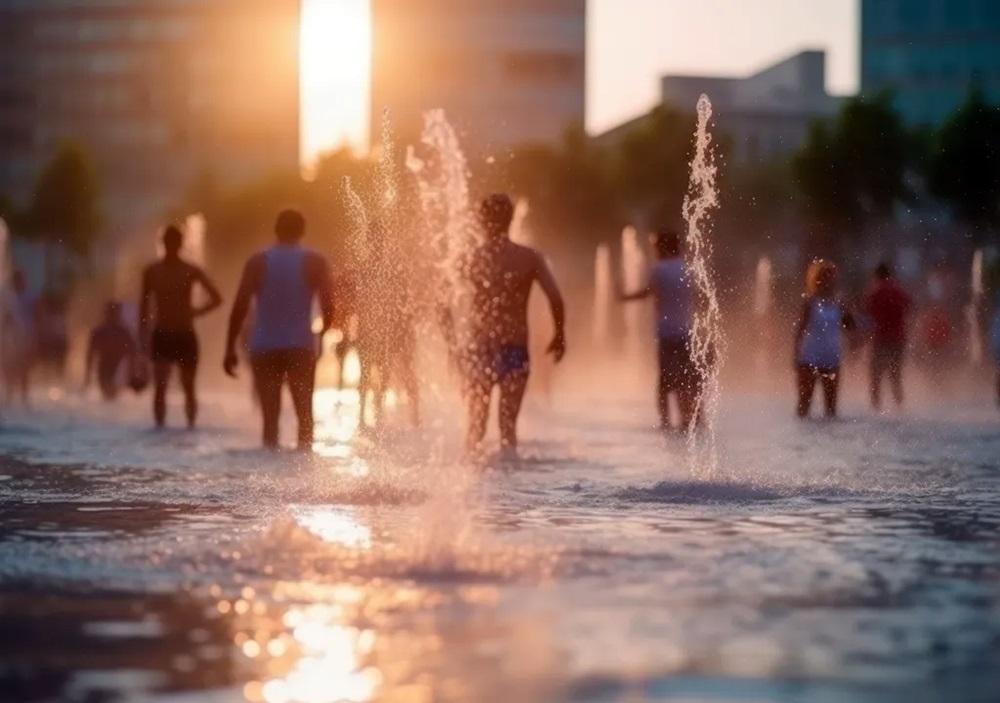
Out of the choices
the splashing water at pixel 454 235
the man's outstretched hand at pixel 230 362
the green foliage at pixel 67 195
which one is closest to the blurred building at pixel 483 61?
the green foliage at pixel 67 195

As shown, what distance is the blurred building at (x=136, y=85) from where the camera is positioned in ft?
506

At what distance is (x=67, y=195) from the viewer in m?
115

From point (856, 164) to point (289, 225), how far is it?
196 feet

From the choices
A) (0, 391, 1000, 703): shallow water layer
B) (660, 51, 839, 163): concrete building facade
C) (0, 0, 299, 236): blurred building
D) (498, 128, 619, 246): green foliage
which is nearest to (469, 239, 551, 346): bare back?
(0, 391, 1000, 703): shallow water layer

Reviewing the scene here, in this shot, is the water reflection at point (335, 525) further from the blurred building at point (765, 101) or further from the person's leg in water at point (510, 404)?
the blurred building at point (765, 101)

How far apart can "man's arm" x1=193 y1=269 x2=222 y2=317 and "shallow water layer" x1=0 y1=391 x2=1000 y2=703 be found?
384 centimetres

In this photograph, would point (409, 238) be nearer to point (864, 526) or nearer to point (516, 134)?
point (864, 526)

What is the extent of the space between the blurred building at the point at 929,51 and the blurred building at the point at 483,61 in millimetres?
16243

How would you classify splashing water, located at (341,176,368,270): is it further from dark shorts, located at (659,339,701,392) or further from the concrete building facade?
the concrete building facade

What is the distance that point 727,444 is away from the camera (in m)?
18.7

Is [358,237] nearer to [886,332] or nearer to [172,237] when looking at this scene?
[172,237]

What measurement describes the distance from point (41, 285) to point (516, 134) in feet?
106

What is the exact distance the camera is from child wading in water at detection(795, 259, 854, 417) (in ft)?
78.7

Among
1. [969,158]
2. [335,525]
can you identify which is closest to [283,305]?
[335,525]
